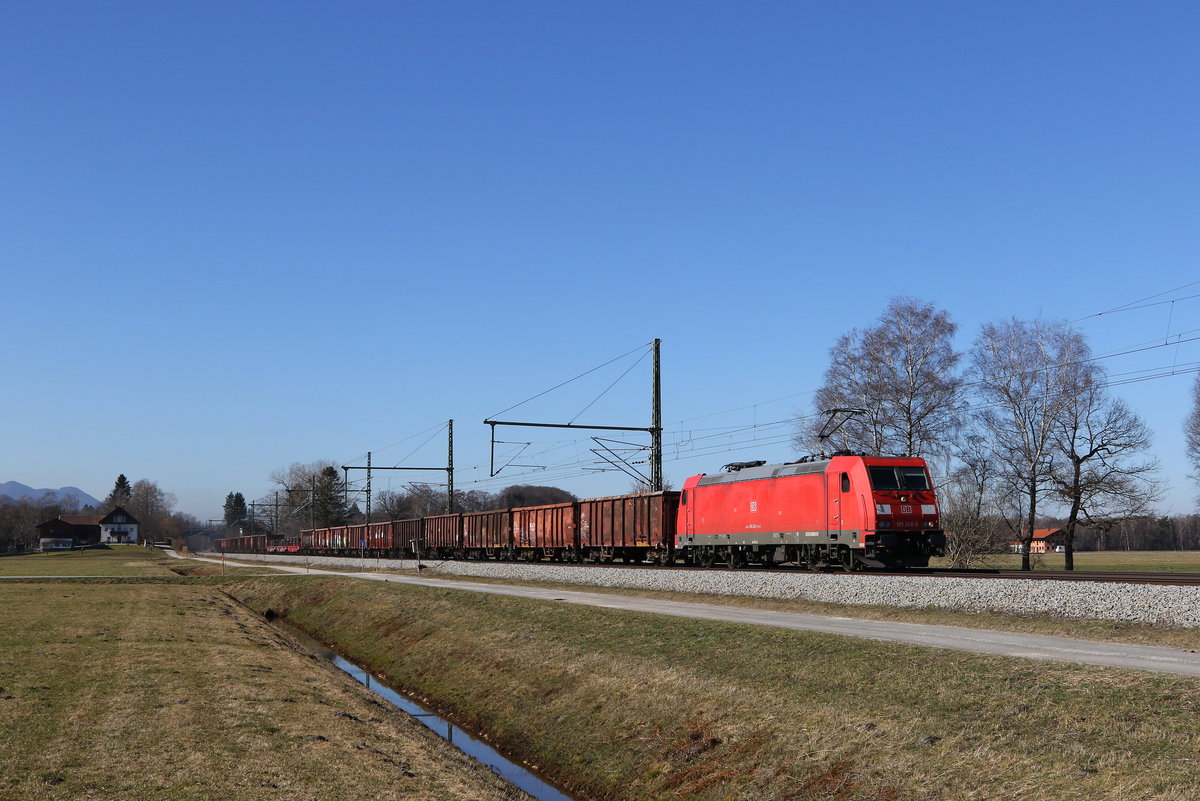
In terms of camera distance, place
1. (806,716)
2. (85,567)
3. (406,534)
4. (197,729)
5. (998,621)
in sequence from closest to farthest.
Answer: (806,716), (197,729), (998,621), (85,567), (406,534)

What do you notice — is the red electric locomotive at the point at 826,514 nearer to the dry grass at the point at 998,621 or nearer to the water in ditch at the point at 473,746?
the dry grass at the point at 998,621

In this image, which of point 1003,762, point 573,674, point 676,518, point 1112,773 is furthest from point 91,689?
point 676,518

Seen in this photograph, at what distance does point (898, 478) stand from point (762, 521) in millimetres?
A: 6227

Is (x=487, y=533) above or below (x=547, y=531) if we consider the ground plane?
below

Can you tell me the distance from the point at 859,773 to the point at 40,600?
32.7m

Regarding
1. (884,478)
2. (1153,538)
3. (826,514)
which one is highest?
(884,478)

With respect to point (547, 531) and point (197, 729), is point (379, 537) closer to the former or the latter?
point (547, 531)

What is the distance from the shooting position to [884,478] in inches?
1218

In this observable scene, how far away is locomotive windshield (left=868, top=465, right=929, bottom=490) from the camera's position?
101 ft

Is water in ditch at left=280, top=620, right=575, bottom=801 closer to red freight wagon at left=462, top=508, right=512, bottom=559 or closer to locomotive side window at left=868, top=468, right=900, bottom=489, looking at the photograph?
locomotive side window at left=868, top=468, right=900, bottom=489

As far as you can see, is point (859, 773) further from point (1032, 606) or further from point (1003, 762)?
point (1032, 606)

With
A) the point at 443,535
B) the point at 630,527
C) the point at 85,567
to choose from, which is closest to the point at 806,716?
the point at 630,527

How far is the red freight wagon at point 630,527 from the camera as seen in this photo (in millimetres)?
43312

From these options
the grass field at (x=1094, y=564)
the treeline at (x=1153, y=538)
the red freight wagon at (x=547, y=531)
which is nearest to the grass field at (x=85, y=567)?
the red freight wagon at (x=547, y=531)
